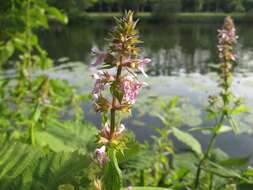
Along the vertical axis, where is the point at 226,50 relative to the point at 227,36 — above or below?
below

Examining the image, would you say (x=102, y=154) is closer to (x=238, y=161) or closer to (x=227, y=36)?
(x=238, y=161)

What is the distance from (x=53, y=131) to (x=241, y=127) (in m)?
5.98

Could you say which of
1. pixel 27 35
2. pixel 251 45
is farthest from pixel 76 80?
pixel 251 45

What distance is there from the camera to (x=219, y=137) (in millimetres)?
7043

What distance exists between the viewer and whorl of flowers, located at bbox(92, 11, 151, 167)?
1.05m

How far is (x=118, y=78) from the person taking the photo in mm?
1059

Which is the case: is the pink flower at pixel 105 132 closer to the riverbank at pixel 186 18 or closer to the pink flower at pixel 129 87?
the pink flower at pixel 129 87

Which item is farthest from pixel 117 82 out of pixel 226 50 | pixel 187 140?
pixel 226 50

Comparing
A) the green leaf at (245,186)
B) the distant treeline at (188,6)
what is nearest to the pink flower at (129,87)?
the green leaf at (245,186)

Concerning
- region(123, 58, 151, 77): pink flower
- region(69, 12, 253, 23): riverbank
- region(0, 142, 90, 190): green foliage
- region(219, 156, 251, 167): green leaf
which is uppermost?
region(69, 12, 253, 23): riverbank

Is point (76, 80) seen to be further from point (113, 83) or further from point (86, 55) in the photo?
point (113, 83)

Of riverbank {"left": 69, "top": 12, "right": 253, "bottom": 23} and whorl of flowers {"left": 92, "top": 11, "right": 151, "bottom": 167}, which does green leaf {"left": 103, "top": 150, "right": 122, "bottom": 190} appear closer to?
whorl of flowers {"left": 92, "top": 11, "right": 151, "bottom": 167}

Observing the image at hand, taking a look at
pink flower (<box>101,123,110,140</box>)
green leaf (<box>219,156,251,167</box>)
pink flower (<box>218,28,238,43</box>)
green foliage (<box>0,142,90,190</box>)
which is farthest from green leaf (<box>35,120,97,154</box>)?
pink flower (<box>218,28,238,43</box>)

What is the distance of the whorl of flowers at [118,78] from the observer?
105cm
